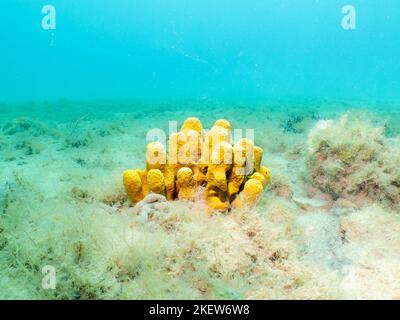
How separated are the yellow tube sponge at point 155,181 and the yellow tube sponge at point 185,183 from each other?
22cm

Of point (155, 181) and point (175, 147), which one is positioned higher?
point (175, 147)

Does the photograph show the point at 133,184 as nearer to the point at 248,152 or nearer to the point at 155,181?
the point at 155,181

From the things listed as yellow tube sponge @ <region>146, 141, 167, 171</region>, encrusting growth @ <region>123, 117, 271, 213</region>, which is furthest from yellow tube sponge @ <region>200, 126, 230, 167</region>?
yellow tube sponge @ <region>146, 141, 167, 171</region>

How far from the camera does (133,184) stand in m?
4.07

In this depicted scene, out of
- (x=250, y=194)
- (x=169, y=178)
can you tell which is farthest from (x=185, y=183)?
(x=250, y=194)

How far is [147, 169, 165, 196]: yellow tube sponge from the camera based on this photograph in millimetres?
3986

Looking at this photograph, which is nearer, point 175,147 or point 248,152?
point 248,152

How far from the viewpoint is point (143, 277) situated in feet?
8.73

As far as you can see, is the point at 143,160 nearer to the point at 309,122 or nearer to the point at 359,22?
the point at 309,122

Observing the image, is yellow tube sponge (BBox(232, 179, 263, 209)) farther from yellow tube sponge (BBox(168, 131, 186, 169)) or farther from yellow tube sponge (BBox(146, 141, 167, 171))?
yellow tube sponge (BBox(146, 141, 167, 171))

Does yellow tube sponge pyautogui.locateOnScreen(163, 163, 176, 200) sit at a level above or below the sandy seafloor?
above

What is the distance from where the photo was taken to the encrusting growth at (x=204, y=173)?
386 centimetres

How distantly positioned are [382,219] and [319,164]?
1.40 metres

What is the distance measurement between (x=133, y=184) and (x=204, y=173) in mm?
926
